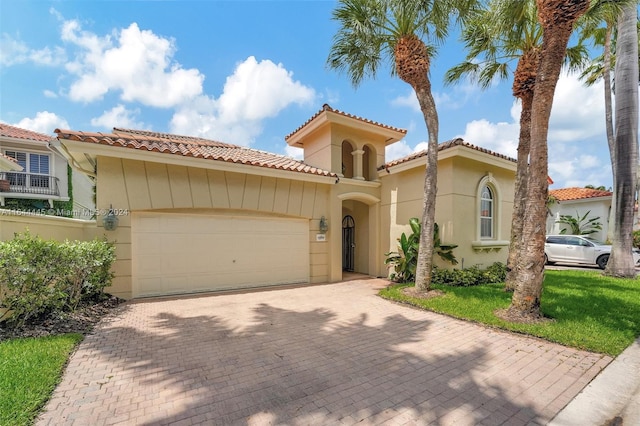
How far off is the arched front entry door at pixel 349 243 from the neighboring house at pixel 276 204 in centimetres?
9

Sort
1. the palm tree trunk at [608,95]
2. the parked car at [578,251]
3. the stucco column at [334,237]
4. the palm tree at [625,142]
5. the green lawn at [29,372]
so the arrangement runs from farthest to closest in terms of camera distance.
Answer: the parked car at [578,251] < the palm tree trunk at [608,95] < the stucco column at [334,237] < the palm tree at [625,142] < the green lawn at [29,372]

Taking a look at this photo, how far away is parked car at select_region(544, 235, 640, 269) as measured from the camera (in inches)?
566

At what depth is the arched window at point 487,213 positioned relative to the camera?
36.4 feet

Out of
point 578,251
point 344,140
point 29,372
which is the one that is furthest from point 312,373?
point 578,251

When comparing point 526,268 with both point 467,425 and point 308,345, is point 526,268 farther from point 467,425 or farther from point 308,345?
point 308,345

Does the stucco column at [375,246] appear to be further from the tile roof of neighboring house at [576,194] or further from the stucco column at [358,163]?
the tile roof of neighboring house at [576,194]

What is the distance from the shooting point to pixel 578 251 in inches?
595

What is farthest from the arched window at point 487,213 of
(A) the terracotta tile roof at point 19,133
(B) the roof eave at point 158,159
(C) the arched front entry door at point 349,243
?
(A) the terracotta tile roof at point 19,133

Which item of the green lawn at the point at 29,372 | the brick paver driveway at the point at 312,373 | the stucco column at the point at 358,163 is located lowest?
the brick paver driveway at the point at 312,373

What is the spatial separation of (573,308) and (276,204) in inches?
333

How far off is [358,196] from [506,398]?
8607 millimetres

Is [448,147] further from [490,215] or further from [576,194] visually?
[576,194]

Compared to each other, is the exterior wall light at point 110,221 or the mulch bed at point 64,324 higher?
the exterior wall light at point 110,221

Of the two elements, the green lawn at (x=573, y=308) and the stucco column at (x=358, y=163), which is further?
the stucco column at (x=358, y=163)
